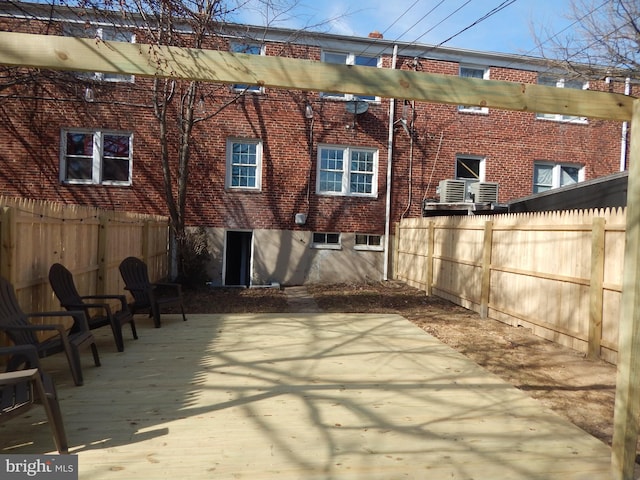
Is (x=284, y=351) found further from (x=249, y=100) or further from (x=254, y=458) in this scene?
(x=249, y=100)

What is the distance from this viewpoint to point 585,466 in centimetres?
289

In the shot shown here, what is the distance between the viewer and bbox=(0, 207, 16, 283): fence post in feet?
14.6

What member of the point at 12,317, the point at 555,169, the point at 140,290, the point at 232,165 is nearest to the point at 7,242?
the point at 12,317

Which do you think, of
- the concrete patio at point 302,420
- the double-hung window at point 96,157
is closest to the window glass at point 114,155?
the double-hung window at point 96,157

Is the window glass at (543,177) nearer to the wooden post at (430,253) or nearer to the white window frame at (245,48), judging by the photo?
the wooden post at (430,253)

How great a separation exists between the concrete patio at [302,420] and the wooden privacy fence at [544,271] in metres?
1.95

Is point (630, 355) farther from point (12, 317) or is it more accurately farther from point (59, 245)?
point (59, 245)

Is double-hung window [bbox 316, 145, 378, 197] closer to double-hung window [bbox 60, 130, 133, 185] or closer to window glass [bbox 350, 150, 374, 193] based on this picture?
window glass [bbox 350, 150, 374, 193]

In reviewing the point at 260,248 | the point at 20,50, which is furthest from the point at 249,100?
the point at 20,50

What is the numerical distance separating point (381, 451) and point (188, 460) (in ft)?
4.41

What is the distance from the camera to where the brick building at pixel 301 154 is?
474 inches

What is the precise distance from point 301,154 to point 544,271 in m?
8.12

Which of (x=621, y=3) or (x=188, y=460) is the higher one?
(x=621, y=3)

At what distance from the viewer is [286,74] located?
295 cm
